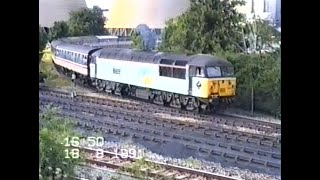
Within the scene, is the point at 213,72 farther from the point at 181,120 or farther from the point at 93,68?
the point at 93,68

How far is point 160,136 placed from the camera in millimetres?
1848

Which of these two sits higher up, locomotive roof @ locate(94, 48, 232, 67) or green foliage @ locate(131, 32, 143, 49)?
green foliage @ locate(131, 32, 143, 49)

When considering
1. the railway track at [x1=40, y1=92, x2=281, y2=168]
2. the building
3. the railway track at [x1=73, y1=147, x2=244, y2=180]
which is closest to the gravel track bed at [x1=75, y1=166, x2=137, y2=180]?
the railway track at [x1=73, y1=147, x2=244, y2=180]

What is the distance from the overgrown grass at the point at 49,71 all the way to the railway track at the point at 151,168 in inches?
8.7

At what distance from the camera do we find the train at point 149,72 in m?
1.82

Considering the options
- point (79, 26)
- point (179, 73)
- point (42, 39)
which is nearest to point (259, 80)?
point (179, 73)

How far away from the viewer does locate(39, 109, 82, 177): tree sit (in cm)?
185

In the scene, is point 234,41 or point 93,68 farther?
point 93,68

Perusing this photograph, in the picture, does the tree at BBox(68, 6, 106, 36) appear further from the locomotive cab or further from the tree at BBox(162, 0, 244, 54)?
the locomotive cab

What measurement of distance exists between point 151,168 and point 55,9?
0.57 meters

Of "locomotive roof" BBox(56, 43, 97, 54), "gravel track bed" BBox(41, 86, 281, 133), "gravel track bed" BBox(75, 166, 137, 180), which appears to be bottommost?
"gravel track bed" BBox(75, 166, 137, 180)

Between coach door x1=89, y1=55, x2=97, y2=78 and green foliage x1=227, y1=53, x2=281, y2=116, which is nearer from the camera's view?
green foliage x1=227, y1=53, x2=281, y2=116
